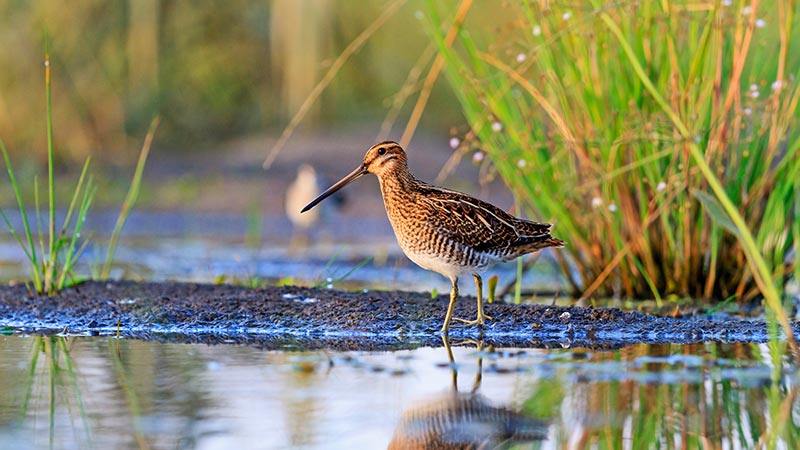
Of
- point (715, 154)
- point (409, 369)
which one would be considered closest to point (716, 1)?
point (715, 154)

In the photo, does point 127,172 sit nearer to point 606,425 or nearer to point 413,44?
point 413,44

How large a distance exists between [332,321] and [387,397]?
1.61m

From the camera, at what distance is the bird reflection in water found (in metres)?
3.57

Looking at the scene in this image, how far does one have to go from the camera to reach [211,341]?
544cm

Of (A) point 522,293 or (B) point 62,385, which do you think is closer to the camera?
(B) point 62,385

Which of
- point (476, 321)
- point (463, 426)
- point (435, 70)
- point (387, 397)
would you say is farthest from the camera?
point (435, 70)

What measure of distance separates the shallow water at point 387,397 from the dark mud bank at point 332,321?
29cm

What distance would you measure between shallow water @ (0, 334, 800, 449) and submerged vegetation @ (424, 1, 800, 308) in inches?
68.3

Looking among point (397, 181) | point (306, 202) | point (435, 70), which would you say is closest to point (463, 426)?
point (397, 181)

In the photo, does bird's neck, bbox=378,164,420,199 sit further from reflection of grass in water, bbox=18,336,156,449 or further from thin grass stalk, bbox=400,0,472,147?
reflection of grass in water, bbox=18,336,156,449

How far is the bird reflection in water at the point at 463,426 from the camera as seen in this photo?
11.7 ft

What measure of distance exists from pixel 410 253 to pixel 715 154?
1901 millimetres

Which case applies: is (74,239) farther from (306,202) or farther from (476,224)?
(306,202)

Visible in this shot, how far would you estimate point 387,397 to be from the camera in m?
4.19
